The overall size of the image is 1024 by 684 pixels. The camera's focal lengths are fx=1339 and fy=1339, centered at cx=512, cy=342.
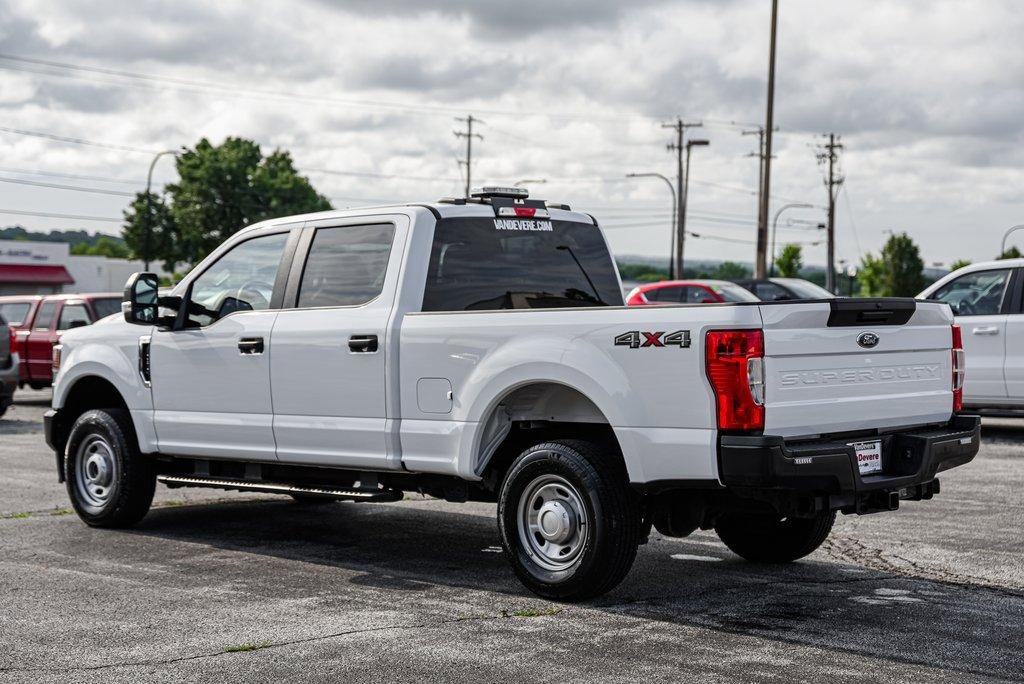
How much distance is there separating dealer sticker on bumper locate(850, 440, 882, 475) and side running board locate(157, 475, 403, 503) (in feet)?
8.53

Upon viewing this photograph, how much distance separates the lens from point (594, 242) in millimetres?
8609

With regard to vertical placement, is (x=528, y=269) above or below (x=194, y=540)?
above

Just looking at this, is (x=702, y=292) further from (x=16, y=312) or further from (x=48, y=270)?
(x=48, y=270)

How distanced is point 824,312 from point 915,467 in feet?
3.23

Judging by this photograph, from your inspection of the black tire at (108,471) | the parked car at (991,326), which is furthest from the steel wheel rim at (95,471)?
the parked car at (991,326)

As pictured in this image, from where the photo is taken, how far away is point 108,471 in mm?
9211

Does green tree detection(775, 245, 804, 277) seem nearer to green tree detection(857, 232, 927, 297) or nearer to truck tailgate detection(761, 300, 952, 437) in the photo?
green tree detection(857, 232, 927, 297)

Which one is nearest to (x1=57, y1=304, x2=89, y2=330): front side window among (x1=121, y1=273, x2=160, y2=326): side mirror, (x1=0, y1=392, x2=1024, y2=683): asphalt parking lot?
(x1=0, y1=392, x2=1024, y2=683): asphalt parking lot

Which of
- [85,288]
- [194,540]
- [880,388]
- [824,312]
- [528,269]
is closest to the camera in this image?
[824,312]

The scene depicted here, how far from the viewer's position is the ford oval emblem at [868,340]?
252 inches

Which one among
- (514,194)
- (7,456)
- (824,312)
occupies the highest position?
(514,194)

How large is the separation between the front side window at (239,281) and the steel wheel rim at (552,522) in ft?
7.87

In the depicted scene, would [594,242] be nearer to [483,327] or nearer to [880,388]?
[483,327]

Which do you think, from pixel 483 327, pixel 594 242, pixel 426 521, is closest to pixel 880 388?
pixel 483 327
